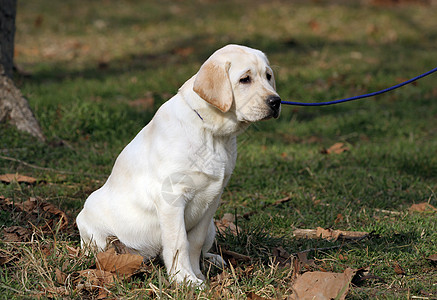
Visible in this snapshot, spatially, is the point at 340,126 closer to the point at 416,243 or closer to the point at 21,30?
the point at 416,243

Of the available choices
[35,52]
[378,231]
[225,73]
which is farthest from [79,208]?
[35,52]

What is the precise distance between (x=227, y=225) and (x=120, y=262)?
1.07m

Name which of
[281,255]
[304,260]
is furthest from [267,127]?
[304,260]

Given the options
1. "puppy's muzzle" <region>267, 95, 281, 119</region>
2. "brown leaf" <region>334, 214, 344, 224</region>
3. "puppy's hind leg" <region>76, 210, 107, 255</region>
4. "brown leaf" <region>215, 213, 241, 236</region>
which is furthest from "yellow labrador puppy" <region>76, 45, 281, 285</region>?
"brown leaf" <region>334, 214, 344, 224</region>

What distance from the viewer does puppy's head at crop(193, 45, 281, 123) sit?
2.87m

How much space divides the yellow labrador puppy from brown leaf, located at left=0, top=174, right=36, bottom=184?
1.52m

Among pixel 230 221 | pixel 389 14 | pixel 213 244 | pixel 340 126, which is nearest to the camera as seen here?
pixel 213 244

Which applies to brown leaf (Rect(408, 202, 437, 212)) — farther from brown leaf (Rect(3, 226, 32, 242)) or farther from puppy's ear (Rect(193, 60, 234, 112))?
brown leaf (Rect(3, 226, 32, 242))

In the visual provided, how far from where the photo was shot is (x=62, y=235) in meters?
3.32

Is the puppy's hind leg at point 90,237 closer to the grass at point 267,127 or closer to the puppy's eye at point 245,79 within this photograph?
the grass at point 267,127

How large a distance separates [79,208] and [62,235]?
790 mm

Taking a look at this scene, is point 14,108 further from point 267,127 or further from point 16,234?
point 267,127

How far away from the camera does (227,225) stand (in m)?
3.89

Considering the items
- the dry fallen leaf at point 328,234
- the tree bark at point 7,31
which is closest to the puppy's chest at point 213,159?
the dry fallen leaf at point 328,234
